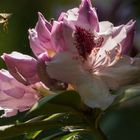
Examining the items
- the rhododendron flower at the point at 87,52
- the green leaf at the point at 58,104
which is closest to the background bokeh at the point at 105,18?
the rhododendron flower at the point at 87,52

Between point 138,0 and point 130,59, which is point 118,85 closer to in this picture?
point 130,59

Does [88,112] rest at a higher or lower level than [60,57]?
lower

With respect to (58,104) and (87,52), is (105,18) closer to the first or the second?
(87,52)

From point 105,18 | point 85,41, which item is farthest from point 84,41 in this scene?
point 105,18

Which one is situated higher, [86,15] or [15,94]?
[86,15]

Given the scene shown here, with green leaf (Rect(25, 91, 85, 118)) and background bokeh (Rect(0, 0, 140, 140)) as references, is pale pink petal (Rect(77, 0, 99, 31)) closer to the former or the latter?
green leaf (Rect(25, 91, 85, 118))

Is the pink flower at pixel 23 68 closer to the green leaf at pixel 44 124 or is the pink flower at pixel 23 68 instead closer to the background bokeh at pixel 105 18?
the green leaf at pixel 44 124

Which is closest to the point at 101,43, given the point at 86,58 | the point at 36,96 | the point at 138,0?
the point at 86,58
